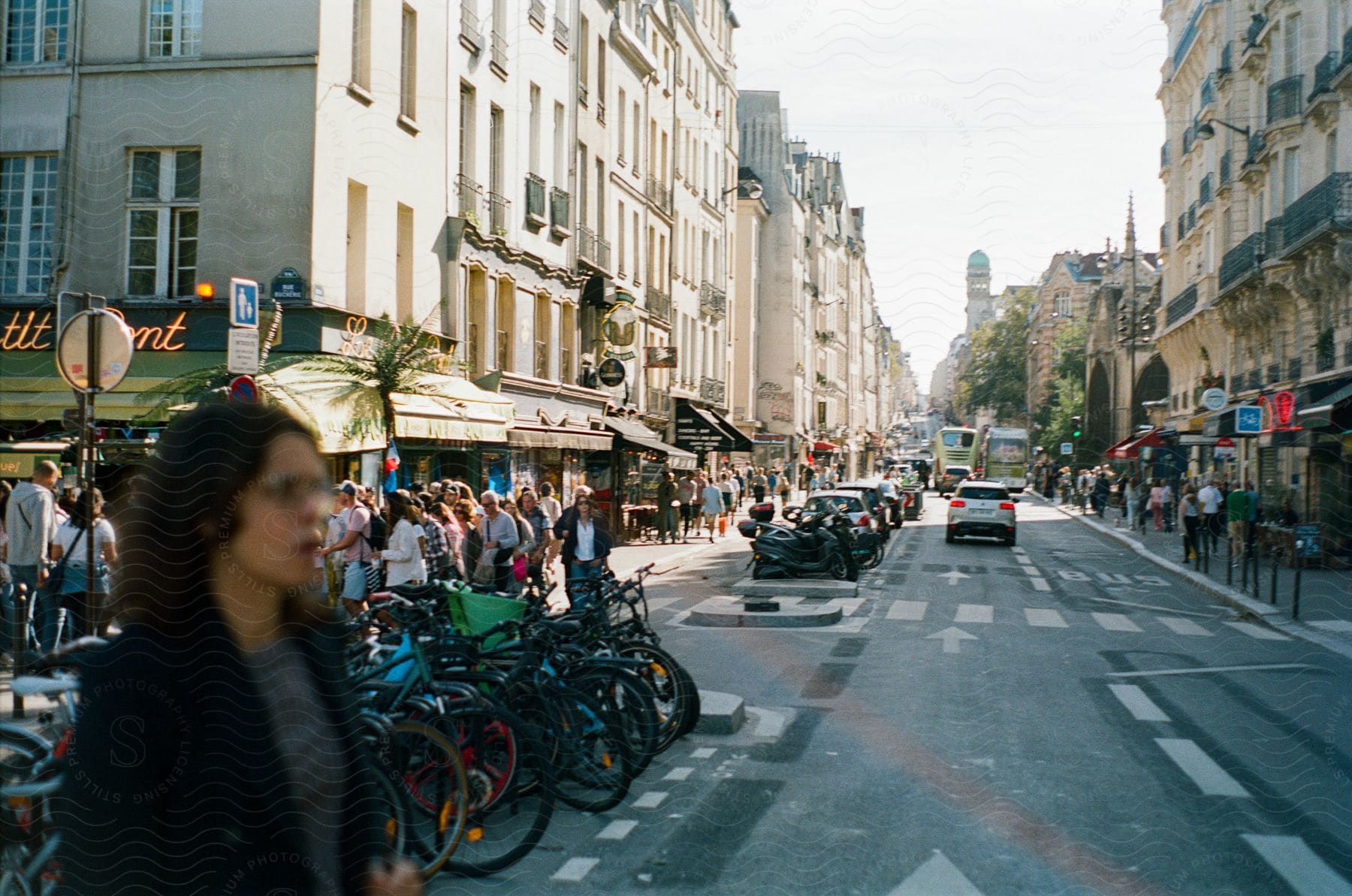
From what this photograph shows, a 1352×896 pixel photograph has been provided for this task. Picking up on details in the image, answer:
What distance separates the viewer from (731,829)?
6.91 m

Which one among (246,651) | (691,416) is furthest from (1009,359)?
(246,651)

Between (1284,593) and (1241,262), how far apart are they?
67.6 feet

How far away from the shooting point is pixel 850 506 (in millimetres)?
26984

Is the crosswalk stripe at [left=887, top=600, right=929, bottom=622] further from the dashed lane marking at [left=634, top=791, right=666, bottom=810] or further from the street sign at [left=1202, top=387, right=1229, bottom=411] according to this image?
the street sign at [left=1202, top=387, right=1229, bottom=411]

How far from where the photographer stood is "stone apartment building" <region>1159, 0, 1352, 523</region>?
28453 millimetres

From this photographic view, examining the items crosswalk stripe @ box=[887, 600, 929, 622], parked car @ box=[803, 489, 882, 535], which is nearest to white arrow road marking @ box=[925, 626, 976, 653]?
crosswalk stripe @ box=[887, 600, 929, 622]

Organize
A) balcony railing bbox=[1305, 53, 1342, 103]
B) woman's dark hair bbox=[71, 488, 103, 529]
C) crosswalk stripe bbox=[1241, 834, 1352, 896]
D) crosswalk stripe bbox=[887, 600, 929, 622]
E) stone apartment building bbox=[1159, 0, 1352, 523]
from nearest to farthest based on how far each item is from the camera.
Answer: crosswalk stripe bbox=[1241, 834, 1352, 896] → woman's dark hair bbox=[71, 488, 103, 529] → crosswalk stripe bbox=[887, 600, 929, 622] → stone apartment building bbox=[1159, 0, 1352, 523] → balcony railing bbox=[1305, 53, 1342, 103]

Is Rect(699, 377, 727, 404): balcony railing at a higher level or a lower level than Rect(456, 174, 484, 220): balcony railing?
lower

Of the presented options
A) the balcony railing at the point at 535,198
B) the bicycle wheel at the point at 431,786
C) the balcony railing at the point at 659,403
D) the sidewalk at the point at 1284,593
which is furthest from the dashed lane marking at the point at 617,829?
the balcony railing at the point at 659,403

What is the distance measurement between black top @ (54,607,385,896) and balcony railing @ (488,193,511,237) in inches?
958

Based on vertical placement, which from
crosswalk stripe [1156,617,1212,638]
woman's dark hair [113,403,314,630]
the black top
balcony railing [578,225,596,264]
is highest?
balcony railing [578,225,596,264]

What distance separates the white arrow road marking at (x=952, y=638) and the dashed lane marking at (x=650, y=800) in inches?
279

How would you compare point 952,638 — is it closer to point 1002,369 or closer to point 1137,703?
point 1137,703

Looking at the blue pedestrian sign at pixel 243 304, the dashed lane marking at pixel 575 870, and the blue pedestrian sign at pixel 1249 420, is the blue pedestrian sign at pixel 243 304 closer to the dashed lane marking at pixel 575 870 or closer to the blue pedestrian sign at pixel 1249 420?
the dashed lane marking at pixel 575 870
